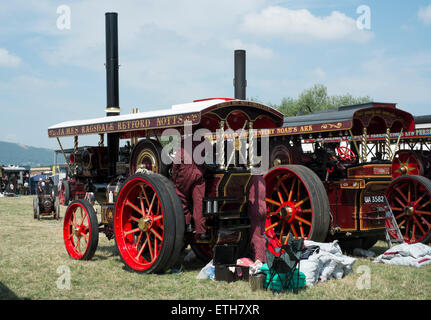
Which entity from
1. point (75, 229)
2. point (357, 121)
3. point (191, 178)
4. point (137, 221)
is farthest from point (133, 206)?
point (357, 121)

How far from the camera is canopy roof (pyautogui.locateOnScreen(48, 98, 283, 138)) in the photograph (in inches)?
228

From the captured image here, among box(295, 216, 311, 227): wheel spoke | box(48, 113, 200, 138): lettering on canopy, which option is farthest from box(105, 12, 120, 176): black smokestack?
box(295, 216, 311, 227): wheel spoke

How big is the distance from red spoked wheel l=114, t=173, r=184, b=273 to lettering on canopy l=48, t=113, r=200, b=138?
611 mm

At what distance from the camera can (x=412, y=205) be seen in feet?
28.9

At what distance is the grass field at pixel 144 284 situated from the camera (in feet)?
16.8

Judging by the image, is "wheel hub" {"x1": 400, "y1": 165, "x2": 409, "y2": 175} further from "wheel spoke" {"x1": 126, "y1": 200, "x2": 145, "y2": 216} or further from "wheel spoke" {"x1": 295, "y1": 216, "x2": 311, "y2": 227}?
"wheel spoke" {"x1": 126, "y1": 200, "x2": 145, "y2": 216}

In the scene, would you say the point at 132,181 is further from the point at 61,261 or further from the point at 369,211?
the point at 369,211

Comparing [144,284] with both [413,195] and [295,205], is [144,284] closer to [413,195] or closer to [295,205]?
[295,205]

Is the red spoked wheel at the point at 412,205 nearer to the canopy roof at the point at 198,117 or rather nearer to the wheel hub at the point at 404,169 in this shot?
the wheel hub at the point at 404,169

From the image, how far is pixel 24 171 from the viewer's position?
3231cm

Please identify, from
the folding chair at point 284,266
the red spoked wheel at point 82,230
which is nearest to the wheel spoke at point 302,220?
the folding chair at point 284,266

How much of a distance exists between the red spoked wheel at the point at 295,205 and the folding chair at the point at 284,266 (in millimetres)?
1694

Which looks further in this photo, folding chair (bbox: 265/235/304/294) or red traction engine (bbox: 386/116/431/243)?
red traction engine (bbox: 386/116/431/243)

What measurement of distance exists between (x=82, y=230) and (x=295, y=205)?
3018mm
